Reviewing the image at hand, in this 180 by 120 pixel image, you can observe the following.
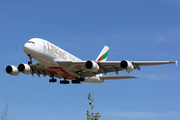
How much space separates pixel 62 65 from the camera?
32.5 m

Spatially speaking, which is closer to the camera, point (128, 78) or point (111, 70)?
point (111, 70)

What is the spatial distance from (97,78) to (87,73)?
4.12 metres

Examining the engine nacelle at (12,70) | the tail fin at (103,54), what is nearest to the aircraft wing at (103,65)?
the engine nacelle at (12,70)

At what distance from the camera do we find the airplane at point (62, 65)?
29875mm

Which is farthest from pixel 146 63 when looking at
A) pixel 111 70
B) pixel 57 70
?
pixel 57 70

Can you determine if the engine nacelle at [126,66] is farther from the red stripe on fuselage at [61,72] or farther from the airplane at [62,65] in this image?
the red stripe on fuselage at [61,72]

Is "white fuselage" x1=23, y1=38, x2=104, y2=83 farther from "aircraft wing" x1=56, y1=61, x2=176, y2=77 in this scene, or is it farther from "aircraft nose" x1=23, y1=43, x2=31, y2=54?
"aircraft wing" x1=56, y1=61, x2=176, y2=77

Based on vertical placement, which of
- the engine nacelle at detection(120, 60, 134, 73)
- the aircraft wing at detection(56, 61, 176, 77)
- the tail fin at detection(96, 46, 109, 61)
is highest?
the tail fin at detection(96, 46, 109, 61)

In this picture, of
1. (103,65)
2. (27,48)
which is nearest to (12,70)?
(27,48)

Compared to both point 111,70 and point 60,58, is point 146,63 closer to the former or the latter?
point 111,70

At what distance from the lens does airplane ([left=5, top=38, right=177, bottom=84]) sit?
2988 cm

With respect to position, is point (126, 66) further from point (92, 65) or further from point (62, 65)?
point (62, 65)

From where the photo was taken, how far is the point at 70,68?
112 feet

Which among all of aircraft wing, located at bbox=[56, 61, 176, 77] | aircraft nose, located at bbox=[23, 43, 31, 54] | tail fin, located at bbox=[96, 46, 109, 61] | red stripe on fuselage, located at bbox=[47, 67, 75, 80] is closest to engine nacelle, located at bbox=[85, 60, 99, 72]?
aircraft wing, located at bbox=[56, 61, 176, 77]
